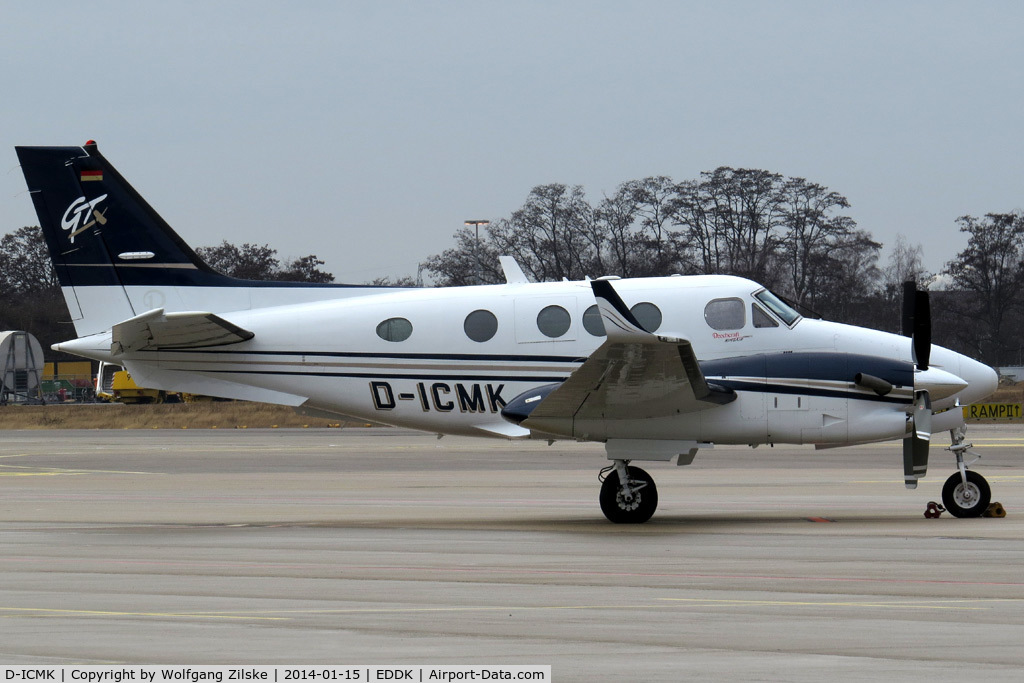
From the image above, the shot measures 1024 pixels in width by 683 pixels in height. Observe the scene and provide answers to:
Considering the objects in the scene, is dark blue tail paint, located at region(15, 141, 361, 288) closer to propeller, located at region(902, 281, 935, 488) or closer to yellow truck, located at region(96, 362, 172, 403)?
propeller, located at region(902, 281, 935, 488)

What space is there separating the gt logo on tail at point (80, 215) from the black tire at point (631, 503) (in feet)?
25.3

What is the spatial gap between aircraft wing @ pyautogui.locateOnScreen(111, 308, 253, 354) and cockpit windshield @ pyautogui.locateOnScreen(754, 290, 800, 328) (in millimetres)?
6663

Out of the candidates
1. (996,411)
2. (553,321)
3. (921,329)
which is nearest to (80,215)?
(553,321)

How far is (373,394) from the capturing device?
15.4 m

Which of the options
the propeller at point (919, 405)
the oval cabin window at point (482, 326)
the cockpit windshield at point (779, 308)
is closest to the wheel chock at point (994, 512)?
the propeller at point (919, 405)

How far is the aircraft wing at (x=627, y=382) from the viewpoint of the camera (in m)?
12.6

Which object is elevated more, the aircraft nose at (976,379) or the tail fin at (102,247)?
the tail fin at (102,247)

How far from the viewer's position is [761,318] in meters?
14.8

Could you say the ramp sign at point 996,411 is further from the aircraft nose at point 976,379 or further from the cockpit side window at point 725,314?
the cockpit side window at point 725,314

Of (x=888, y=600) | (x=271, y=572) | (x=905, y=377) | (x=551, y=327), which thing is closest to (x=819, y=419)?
(x=905, y=377)

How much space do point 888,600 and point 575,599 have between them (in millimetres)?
2406

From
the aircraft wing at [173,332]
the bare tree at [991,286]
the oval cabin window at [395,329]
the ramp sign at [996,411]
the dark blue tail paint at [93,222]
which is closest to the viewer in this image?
the aircraft wing at [173,332]

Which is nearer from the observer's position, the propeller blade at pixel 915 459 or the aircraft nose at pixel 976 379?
the propeller blade at pixel 915 459

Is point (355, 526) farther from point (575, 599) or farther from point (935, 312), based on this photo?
point (935, 312)
